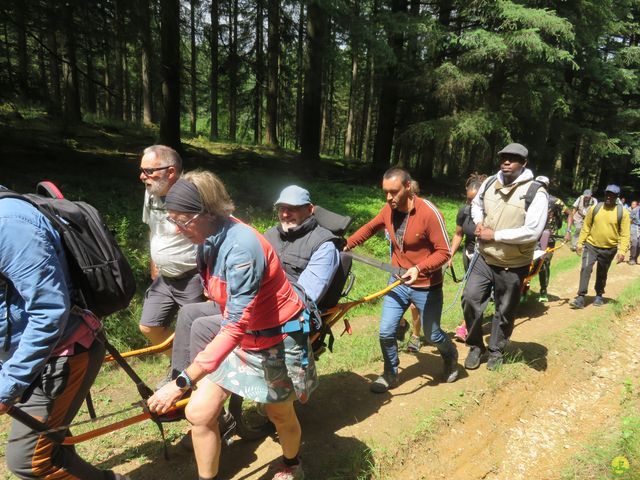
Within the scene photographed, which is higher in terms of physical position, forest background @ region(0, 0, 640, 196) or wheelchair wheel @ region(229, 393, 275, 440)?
forest background @ region(0, 0, 640, 196)

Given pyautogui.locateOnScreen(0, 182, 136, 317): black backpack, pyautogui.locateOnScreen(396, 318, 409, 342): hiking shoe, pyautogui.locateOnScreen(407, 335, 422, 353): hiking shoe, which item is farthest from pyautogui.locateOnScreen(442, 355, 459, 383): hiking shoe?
pyautogui.locateOnScreen(0, 182, 136, 317): black backpack

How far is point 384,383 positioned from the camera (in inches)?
188

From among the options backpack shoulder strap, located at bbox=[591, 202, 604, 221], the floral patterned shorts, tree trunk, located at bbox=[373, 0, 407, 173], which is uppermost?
tree trunk, located at bbox=[373, 0, 407, 173]

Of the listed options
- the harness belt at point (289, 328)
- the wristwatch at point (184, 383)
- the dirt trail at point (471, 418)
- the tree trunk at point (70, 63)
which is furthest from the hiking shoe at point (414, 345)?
the tree trunk at point (70, 63)

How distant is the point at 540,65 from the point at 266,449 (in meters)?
15.8

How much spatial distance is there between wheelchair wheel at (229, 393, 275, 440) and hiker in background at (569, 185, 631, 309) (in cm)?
696

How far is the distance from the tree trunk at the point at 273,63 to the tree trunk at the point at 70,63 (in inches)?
174

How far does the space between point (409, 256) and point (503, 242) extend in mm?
1015

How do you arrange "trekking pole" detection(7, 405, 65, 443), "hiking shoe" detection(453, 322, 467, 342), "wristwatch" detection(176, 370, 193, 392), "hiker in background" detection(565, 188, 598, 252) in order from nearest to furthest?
"trekking pole" detection(7, 405, 65, 443), "wristwatch" detection(176, 370, 193, 392), "hiking shoe" detection(453, 322, 467, 342), "hiker in background" detection(565, 188, 598, 252)

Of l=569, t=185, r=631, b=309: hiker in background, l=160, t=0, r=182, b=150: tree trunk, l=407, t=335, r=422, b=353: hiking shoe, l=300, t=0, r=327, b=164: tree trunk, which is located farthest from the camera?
l=300, t=0, r=327, b=164: tree trunk

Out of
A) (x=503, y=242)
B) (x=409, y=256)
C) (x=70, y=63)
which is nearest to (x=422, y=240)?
(x=409, y=256)

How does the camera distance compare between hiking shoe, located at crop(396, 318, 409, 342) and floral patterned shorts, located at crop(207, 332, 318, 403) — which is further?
hiking shoe, located at crop(396, 318, 409, 342)

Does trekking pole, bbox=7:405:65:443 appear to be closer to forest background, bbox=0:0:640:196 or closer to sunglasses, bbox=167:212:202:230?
sunglasses, bbox=167:212:202:230

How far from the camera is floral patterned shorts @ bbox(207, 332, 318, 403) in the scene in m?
2.71
